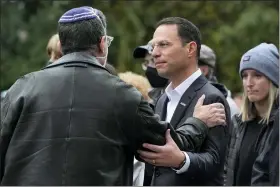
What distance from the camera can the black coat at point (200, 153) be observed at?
5.23 metres

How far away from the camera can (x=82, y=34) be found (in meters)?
4.66

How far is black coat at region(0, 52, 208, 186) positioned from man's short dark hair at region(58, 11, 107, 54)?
2.9 inches

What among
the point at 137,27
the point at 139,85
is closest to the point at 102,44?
the point at 139,85

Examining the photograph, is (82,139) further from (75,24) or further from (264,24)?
(264,24)

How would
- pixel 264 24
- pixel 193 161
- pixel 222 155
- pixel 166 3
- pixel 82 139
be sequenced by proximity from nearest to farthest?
1. pixel 82 139
2. pixel 193 161
3. pixel 222 155
4. pixel 264 24
5. pixel 166 3

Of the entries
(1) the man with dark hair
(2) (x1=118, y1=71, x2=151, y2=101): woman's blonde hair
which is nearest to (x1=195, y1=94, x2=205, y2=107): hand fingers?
(1) the man with dark hair

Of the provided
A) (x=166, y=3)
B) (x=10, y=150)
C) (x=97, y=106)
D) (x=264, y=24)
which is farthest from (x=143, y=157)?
(x=166, y=3)

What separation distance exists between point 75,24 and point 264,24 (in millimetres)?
12613

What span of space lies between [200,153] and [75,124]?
1115 mm

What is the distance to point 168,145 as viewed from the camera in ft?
15.6

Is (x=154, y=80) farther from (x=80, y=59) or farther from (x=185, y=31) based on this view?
(x=80, y=59)

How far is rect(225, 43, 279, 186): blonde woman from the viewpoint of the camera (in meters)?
6.30

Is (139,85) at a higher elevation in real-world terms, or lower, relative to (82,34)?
lower

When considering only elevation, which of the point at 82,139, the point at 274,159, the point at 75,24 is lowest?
the point at 274,159
